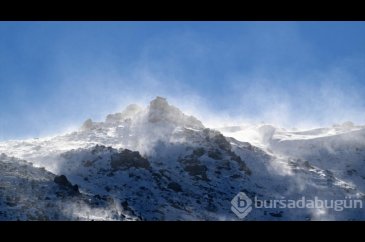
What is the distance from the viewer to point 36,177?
160750 millimetres

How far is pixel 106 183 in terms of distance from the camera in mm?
196875

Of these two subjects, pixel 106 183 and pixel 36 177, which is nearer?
pixel 36 177

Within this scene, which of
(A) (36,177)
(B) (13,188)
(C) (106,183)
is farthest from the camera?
(C) (106,183)
